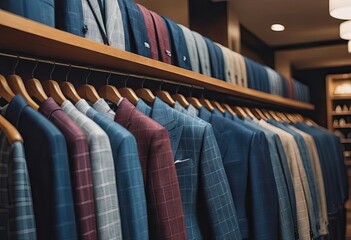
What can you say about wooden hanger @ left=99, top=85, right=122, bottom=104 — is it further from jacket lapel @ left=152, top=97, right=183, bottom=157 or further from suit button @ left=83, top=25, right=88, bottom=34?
suit button @ left=83, top=25, right=88, bottom=34

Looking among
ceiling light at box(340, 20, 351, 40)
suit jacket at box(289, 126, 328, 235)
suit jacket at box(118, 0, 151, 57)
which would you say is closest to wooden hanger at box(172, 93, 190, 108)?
suit jacket at box(118, 0, 151, 57)

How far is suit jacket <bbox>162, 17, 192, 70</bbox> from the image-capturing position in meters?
2.19

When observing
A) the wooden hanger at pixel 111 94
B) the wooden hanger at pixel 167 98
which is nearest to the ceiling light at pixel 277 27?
the wooden hanger at pixel 167 98

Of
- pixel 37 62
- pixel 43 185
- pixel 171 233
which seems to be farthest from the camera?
pixel 37 62

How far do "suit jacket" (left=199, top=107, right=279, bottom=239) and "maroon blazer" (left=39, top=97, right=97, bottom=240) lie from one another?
102cm

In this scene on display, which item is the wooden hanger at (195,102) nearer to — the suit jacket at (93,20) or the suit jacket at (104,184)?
the suit jacket at (93,20)

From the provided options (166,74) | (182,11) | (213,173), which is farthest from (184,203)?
(182,11)

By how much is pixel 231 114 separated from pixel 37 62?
1274 mm

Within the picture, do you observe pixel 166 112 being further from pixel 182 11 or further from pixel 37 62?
pixel 182 11

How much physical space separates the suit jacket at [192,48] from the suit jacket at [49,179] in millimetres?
1344

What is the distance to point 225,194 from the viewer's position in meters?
1.74

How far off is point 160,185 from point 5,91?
540 millimetres

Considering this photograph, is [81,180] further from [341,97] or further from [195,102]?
[341,97]

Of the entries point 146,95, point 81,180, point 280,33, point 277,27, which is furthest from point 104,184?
point 280,33
